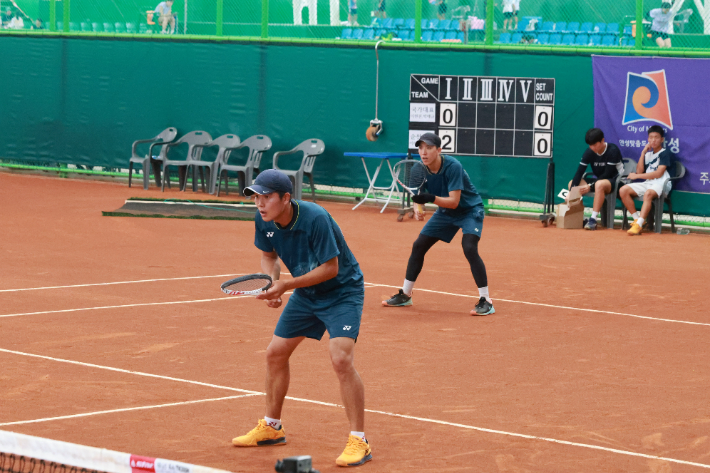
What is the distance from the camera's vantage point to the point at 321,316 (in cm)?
570

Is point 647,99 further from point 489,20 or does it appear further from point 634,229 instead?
point 489,20

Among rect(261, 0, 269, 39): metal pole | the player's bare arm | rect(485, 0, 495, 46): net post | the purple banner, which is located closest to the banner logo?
the purple banner

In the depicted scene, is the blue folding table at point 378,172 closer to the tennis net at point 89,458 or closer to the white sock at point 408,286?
the white sock at point 408,286

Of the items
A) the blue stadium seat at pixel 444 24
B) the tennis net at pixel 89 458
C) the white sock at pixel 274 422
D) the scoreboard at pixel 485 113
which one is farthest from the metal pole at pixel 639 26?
the tennis net at pixel 89 458

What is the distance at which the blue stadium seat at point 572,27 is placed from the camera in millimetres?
18500

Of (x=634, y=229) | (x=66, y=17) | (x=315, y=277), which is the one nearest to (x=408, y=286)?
(x=315, y=277)

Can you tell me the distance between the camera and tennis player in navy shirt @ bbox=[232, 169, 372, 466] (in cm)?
547

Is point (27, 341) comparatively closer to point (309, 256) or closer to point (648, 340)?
point (309, 256)

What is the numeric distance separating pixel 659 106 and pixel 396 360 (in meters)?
10.6

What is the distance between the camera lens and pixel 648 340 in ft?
29.2

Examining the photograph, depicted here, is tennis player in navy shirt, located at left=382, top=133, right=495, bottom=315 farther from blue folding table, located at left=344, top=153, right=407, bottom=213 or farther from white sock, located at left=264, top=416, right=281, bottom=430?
blue folding table, located at left=344, top=153, right=407, bottom=213

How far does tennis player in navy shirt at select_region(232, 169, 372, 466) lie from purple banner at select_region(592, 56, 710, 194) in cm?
1218

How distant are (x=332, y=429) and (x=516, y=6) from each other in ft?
46.4

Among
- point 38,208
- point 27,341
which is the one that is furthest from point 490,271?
point 38,208
